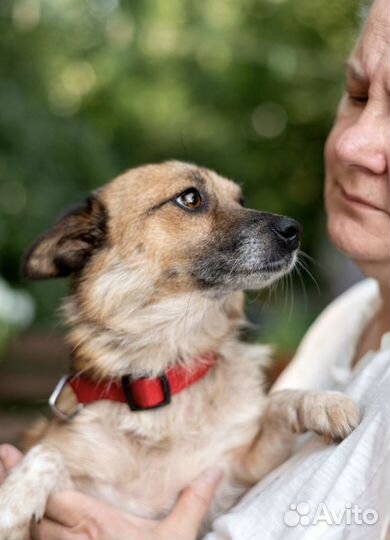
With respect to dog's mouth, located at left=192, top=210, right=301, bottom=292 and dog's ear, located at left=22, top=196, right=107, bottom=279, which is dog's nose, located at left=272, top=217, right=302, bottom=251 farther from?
dog's ear, located at left=22, top=196, right=107, bottom=279

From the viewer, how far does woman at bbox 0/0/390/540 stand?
1.14 meters

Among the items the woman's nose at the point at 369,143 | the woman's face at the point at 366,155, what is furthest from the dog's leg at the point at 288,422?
the woman's nose at the point at 369,143

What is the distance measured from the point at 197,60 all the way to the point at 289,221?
4.80 meters

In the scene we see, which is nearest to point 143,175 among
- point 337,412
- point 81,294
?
point 81,294

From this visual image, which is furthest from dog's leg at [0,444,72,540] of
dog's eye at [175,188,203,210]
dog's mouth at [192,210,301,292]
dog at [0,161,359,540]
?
dog's eye at [175,188,203,210]

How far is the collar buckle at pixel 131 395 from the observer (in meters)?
1.62

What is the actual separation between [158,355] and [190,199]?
0.43 metres

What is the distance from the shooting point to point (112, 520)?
144 centimetres

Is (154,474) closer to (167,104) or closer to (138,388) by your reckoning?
(138,388)

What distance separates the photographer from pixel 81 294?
1804mm

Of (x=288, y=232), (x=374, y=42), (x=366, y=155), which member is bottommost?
(x=288, y=232)

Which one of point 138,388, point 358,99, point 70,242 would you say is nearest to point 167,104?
point 70,242

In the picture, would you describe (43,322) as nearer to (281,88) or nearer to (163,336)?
(163,336)

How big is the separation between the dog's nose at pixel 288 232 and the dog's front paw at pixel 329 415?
1.35 feet
